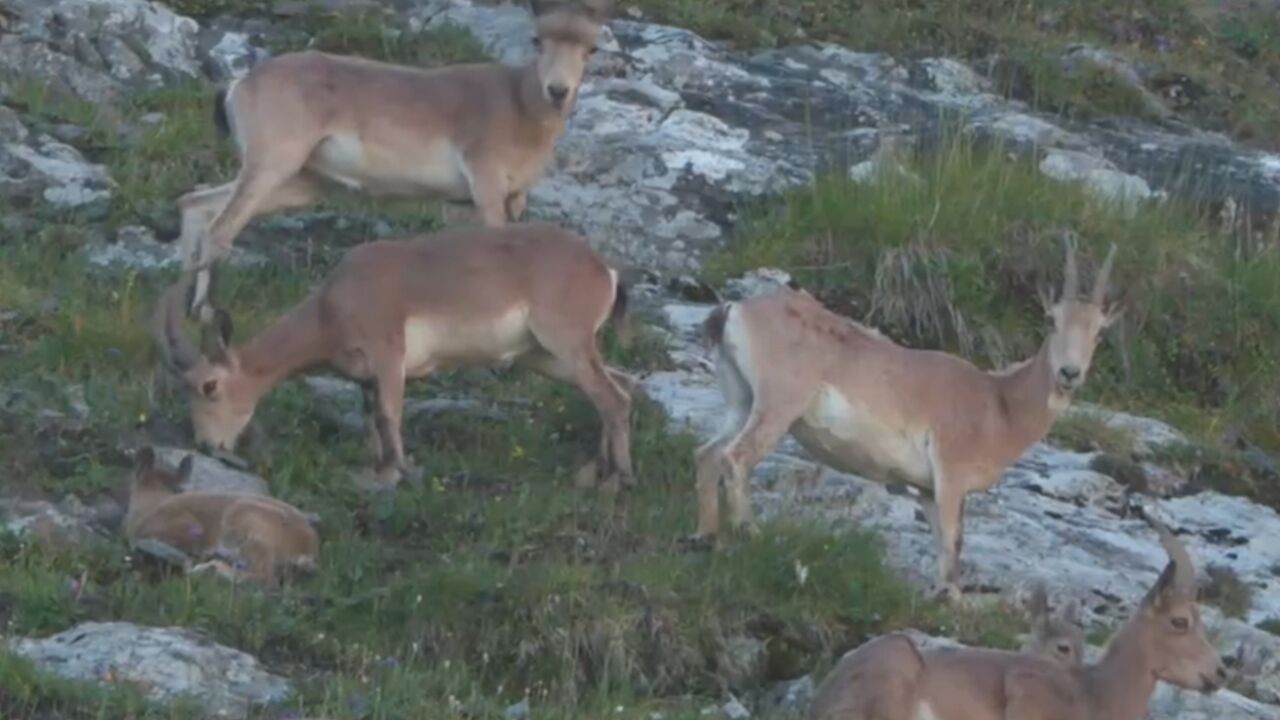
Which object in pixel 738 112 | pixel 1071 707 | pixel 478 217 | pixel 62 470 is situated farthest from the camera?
pixel 738 112

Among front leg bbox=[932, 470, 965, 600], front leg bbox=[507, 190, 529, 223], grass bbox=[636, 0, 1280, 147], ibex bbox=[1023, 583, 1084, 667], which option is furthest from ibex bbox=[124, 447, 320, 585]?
grass bbox=[636, 0, 1280, 147]

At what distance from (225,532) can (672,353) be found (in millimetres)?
3865

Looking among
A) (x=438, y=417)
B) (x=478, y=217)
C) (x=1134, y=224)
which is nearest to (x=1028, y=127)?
(x=1134, y=224)

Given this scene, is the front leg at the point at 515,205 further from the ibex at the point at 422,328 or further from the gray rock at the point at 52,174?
the gray rock at the point at 52,174

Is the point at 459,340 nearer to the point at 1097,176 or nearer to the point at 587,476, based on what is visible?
the point at 587,476

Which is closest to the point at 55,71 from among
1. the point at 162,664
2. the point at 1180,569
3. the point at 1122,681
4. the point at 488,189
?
the point at 488,189

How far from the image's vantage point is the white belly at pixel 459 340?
13984 mm

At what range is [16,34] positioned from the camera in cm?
1853

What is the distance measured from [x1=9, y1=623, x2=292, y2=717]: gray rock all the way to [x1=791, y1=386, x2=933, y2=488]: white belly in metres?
3.28

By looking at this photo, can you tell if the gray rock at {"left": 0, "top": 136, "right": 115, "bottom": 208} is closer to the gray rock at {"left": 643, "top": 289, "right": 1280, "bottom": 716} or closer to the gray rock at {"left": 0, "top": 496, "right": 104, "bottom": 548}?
the gray rock at {"left": 643, "top": 289, "right": 1280, "bottom": 716}

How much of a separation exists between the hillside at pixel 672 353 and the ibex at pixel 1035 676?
1.91 feet

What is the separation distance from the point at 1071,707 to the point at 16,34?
31.6 ft

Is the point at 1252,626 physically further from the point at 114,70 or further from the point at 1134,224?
the point at 114,70

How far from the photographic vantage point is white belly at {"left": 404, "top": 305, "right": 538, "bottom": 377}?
14.0m
